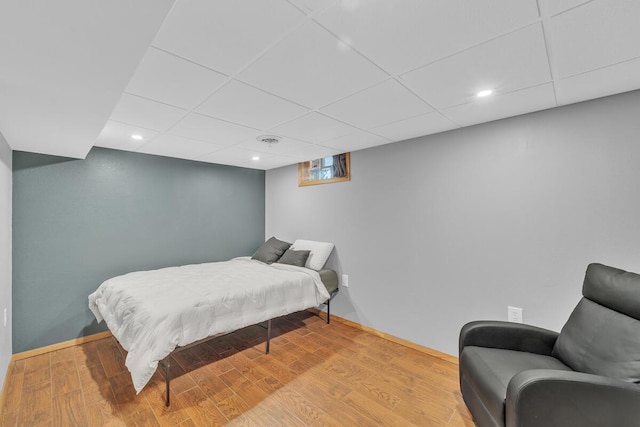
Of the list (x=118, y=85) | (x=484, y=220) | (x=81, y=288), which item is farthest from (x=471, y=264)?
(x=81, y=288)

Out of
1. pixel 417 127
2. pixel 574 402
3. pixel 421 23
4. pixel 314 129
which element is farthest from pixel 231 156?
pixel 574 402

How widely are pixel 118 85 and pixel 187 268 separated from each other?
248 centimetres

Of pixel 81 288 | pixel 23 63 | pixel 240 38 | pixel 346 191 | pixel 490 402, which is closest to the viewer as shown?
pixel 23 63

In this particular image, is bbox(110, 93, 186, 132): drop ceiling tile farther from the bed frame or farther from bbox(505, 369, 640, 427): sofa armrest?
bbox(505, 369, 640, 427): sofa armrest

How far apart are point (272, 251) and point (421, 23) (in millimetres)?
3297

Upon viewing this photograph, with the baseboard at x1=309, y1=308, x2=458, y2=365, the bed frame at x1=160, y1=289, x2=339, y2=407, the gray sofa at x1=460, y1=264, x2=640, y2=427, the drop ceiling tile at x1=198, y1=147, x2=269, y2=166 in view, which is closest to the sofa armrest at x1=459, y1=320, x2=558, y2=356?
the gray sofa at x1=460, y1=264, x2=640, y2=427

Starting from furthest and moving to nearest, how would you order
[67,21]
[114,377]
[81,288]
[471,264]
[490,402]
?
1. [81,288]
2. [471,264]
3. [114,377]
4. [490,402]
5. [67,21]

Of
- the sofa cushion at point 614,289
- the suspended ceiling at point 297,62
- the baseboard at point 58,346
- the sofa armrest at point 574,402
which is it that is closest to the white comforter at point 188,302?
the baseboard at point 58,346

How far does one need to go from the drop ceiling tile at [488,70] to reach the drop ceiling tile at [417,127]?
1.17 feet

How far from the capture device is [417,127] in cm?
254

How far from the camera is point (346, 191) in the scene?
11.6 feet

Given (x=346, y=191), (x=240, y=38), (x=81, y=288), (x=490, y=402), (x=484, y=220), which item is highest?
Answer: (x=240, y=38)

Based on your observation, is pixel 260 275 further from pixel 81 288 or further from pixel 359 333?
pixel 81 288

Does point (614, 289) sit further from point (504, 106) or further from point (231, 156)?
point (231, 156)
